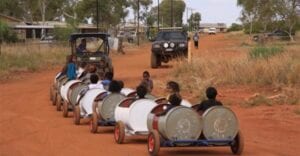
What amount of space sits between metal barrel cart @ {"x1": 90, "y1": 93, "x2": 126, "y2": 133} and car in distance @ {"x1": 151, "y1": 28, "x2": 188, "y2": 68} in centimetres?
2146

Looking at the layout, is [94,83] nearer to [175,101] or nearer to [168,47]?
[175,101]

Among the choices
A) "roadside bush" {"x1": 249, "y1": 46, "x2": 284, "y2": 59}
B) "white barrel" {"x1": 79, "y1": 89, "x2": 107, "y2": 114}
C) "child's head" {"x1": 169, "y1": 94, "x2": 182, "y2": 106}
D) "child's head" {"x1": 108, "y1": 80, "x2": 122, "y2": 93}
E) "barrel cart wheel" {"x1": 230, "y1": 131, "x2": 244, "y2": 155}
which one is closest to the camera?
"barrel cart wheel" {"x1": 230, "y1": 131, "x2": 244, "y2": 155}

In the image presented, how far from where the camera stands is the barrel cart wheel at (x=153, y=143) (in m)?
10.8

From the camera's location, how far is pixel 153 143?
1095 cm

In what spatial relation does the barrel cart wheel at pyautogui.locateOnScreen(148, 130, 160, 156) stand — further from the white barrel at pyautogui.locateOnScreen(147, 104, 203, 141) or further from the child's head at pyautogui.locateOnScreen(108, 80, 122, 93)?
the child's head at pyautogui.locateOnScreen(108, 80, 122, 93)

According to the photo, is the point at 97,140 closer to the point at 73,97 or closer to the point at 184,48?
the point at 73,97

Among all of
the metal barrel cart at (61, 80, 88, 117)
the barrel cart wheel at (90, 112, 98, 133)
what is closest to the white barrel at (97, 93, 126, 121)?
the barrel cart wheel at (90, 112, 98, 133)

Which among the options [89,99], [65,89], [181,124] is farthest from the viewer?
[65,89]

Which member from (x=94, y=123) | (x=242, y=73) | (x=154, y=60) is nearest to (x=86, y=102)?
(x=94, y=123)

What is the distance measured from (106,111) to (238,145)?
3.60 m

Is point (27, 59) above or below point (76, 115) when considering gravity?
Result: below

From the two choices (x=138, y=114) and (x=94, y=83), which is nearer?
(x=138, y=114)

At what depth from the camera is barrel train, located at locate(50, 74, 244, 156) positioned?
1091 cm

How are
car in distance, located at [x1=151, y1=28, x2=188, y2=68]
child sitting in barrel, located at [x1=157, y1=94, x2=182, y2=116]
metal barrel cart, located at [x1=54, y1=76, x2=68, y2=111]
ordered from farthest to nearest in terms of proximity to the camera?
car in distance, located at [x1=151, y1=28, x2=188, y2=68] → metal barrel cart, located at [x1=54, y1=76, x2=68, y2=111] → child sitting in barrel, located at [x1=157, y1=94, x2=182, y2=116]
